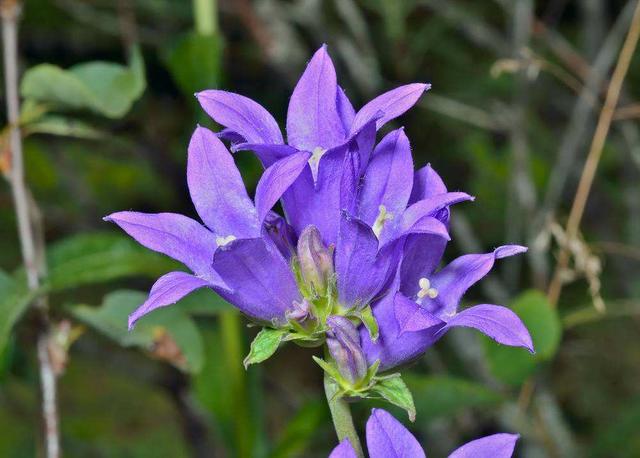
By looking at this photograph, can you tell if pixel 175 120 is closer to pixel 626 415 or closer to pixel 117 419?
pixel 117 419

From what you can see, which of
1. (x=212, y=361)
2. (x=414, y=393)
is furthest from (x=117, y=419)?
(x=414, y=393)

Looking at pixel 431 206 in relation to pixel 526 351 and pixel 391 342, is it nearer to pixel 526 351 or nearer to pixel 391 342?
pixel 391 342

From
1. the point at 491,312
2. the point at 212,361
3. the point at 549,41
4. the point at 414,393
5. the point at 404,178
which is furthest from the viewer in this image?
the point at 549,41

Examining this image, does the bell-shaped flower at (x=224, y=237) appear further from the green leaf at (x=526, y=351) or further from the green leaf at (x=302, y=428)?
the green leaf at (x=302, y=428)

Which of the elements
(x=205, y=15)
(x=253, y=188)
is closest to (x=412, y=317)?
(x=205, y=15)

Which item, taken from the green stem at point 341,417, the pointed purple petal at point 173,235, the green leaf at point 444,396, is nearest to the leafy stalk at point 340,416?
the green stem at point 341,417

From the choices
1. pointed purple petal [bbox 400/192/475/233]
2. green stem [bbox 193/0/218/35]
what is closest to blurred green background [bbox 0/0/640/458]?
green stem [bbox 193/0/218/35]

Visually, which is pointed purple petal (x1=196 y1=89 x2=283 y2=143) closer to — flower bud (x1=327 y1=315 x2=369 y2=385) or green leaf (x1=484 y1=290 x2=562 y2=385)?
flower bud (x1=327 y1=315 x2=369 y2=385)
